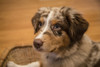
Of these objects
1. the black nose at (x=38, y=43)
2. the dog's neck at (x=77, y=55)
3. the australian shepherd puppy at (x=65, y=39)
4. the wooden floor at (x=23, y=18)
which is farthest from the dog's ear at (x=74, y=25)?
the wooden floor at (x=23, y=18)

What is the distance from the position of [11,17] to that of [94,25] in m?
1.63

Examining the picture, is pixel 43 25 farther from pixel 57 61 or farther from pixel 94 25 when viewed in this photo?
pixel 94 25

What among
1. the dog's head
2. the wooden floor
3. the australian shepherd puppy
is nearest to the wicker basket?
the wooden floor

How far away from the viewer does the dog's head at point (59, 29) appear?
1436mm

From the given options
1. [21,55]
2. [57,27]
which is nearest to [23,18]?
[21,55]

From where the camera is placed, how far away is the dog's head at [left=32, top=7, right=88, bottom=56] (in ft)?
4.71

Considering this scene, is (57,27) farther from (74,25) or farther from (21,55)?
(21,55)

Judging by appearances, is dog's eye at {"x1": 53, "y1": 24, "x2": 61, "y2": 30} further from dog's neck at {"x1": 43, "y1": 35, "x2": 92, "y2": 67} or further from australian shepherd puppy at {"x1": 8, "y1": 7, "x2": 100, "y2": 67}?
dog's neck at {"x1": 43, "y1": 35, "x2": 92, "y2": 67}

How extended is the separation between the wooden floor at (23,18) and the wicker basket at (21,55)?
101 mm

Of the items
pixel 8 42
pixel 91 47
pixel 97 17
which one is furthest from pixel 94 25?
pixel 8 42

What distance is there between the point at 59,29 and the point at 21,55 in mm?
1121

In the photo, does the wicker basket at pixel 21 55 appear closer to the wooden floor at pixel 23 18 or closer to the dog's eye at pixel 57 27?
the wooden floor at pixel 23 18

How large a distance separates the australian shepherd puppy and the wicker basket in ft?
2.39

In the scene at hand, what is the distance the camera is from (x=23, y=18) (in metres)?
3.16
